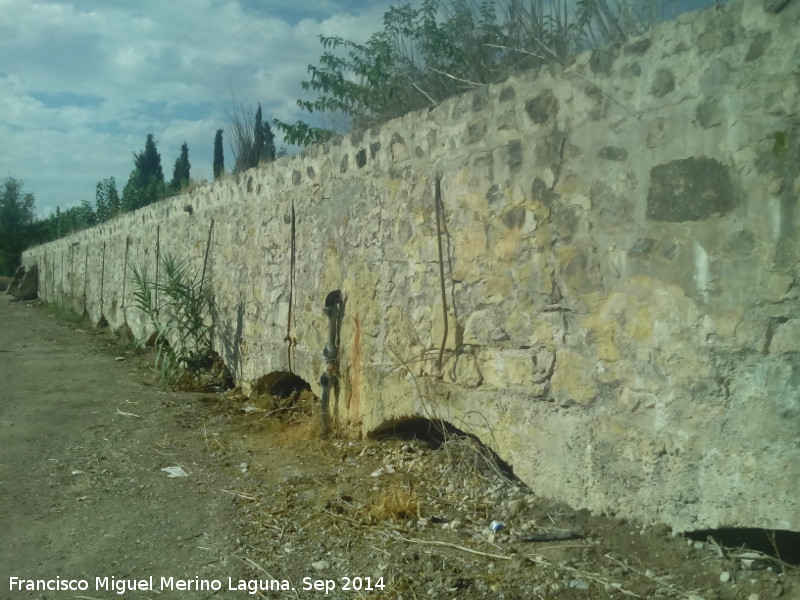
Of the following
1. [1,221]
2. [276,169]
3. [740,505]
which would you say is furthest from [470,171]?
[1,221]

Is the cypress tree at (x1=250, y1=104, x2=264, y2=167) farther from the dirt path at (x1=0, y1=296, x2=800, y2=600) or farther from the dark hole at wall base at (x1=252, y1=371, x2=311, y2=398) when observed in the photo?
the dirt path at (x1=0, y1=296, x2=800, y2=600)

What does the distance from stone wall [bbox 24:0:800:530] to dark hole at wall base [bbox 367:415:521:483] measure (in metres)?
0.10

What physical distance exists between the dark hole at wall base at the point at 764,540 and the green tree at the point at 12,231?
4133 cm

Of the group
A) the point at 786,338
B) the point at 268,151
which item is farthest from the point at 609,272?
the point at 268,151

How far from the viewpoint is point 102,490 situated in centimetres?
467

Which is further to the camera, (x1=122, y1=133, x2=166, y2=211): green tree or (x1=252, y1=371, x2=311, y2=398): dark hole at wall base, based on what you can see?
(x1=122, y1=133, x2=166, y2=211): green tree

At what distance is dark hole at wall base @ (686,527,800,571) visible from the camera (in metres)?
2.81

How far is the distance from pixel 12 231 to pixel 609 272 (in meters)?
42.2

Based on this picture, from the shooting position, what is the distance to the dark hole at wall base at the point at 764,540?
9.22ft

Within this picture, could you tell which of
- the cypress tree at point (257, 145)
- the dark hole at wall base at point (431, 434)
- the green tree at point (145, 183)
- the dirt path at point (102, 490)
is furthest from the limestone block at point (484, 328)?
the green tree at point (145, 183)

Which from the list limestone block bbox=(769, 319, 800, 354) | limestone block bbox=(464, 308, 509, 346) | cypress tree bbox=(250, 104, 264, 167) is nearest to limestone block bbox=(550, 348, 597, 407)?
limestone block bbox=(464, 308, 509, 346)

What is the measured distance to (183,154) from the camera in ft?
120

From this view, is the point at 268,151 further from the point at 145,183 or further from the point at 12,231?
the point at 12,231

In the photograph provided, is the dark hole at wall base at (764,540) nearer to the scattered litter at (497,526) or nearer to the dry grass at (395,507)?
the scattered litter at (497,526)
